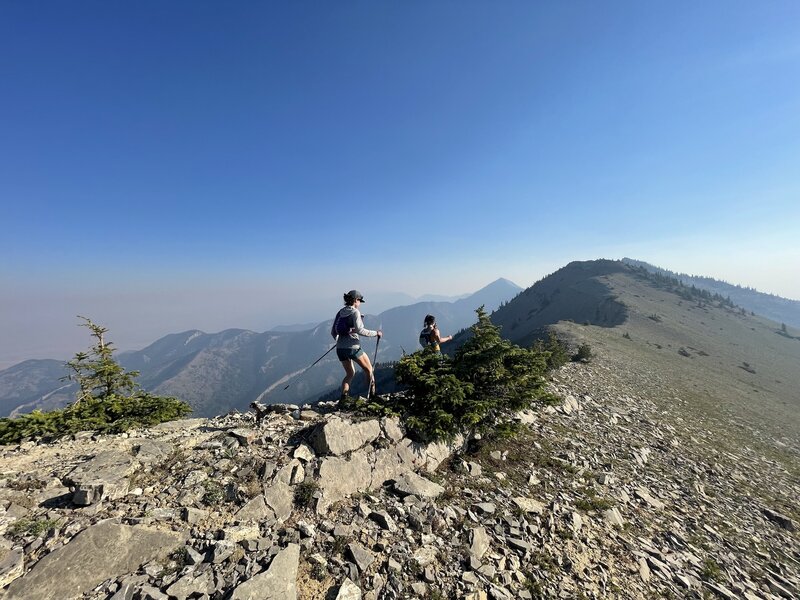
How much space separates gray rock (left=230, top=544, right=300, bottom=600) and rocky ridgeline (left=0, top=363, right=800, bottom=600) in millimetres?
19

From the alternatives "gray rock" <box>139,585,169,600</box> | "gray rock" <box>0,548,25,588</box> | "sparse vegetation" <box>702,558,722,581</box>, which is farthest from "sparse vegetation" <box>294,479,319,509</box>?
"sparse vegetation" <box>702,558,722,581</box>

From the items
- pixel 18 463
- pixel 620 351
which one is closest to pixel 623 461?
pixel 18 463

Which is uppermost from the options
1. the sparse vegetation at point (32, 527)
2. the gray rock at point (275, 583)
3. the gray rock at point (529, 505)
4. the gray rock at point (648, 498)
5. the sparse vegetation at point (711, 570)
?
the sparse vegetation at point (32, 527)

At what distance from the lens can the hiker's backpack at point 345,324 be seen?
10.1 metres

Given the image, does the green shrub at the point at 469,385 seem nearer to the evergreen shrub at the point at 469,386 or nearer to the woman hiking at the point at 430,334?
the evergreen shrub at the point at 469,386

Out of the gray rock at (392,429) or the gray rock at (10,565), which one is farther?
the gray rock at (392,429)

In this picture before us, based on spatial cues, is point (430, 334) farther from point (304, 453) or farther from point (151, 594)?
point (151, 594)

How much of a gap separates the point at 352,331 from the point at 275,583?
617cm

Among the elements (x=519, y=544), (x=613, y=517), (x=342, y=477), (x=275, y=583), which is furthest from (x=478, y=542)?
(x=613, y=517)

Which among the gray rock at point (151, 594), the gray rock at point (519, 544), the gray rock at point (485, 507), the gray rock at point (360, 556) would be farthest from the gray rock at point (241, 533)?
the gray rock at point (519, 544)

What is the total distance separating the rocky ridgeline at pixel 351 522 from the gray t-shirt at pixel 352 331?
2190mm

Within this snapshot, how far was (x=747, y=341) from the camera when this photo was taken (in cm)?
10112

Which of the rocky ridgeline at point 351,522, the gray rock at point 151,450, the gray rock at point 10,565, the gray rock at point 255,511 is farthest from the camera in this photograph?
the gray rock at point 151,450

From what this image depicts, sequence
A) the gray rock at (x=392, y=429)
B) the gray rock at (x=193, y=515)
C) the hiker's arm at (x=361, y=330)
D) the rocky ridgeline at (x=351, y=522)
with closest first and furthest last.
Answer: the rocky ridgeline at (x=351, y=522), the gray rock at (x=193, y=515), the gray rock at (x=392, y=429), the hiker's arm at (x=361, y=330)
